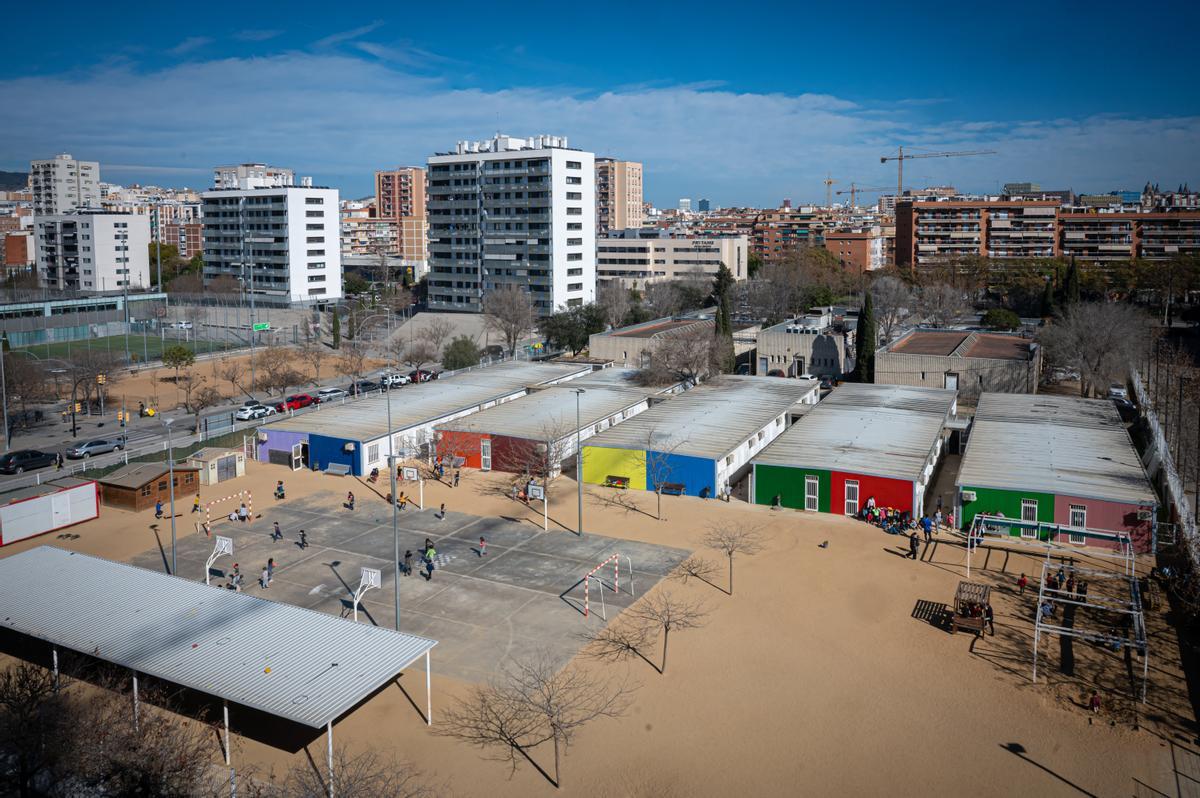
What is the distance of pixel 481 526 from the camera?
2877cm

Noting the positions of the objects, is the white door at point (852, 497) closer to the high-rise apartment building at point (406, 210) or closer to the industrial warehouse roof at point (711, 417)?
the industrial warehouse roof at point (711, 417)

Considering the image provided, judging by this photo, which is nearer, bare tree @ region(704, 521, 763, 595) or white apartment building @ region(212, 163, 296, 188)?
bare tree @ region(704, 521, 763, 595)

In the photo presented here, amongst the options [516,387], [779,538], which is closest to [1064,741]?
[779,538]

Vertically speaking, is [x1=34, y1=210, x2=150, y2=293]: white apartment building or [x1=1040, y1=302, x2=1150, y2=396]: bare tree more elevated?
[x1=34, y1=210, x2=150, y2=293]: white apartment building

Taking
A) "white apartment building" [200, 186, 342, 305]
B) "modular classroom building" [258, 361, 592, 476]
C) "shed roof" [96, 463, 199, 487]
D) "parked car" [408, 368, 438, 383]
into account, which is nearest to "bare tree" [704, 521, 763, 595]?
"modular classroom building" [258, 361, 592, 476]

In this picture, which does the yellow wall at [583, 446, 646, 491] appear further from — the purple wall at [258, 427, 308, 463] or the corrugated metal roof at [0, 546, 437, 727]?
the corrugated metal roof at [0, 546, 437, 727]

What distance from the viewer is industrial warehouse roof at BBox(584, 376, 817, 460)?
3334cm

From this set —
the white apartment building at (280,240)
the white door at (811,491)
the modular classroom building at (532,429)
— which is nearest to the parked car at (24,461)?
the modular classroom building at (532,429)

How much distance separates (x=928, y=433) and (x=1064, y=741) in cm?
1931

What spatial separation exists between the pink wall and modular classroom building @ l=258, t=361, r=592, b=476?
21761 millimetres

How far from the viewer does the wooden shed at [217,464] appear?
33.4 metres

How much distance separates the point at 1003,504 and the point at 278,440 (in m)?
26.7

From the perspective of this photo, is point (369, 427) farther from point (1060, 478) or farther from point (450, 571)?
point (1060, 478)

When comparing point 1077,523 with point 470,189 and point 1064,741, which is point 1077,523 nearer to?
point 1064,741
